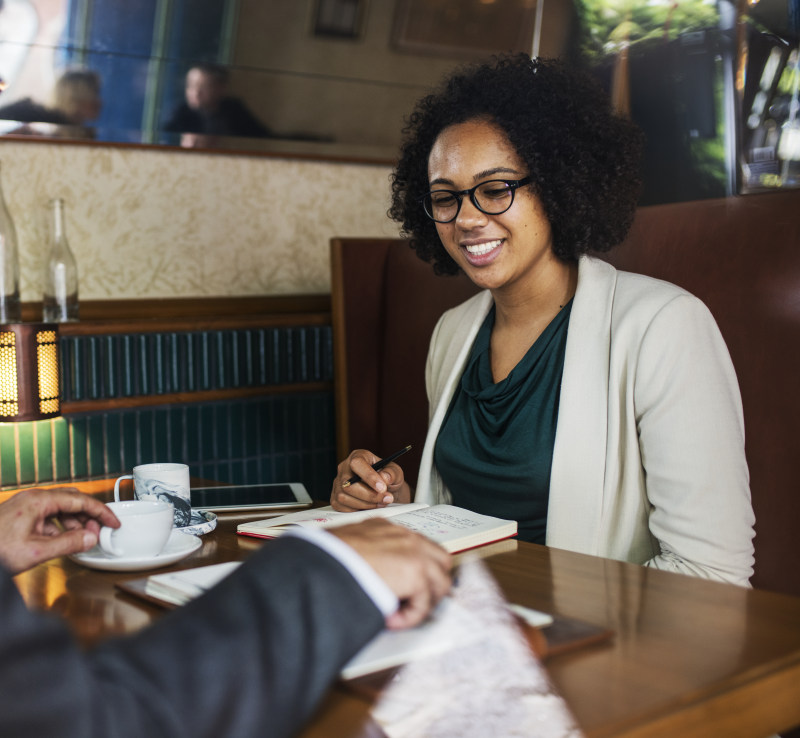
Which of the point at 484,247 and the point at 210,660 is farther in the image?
the point at 484,247

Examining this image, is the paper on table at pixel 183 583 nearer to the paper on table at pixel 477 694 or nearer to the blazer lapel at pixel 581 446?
the paper on table at pixel 477 694

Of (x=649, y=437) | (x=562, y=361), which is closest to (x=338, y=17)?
(x=562, y=361)

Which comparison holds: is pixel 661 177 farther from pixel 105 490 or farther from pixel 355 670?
pixel 355 670

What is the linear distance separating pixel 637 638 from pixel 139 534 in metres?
0.63

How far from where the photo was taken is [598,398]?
1.66 meters

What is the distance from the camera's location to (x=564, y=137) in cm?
190

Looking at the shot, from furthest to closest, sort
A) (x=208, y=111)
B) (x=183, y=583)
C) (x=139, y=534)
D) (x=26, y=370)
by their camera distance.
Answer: (x=208, y=111) < (x=26, y=370) < (x=139, y=534) < (x=183, y=583)

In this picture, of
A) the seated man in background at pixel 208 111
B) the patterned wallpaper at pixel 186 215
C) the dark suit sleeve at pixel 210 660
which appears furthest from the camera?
the seated man in background at pixel 208 111

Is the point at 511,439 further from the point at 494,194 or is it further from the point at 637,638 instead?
the point at 637,638

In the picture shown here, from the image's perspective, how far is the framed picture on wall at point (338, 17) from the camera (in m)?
2.75

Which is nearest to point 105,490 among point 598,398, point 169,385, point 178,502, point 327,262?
point 178,502

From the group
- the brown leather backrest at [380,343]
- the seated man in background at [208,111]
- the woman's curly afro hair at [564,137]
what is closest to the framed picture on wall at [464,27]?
the seated man in background at [208,111]

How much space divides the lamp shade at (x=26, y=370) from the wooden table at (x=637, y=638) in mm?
1012

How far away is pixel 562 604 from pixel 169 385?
177 centimetres
